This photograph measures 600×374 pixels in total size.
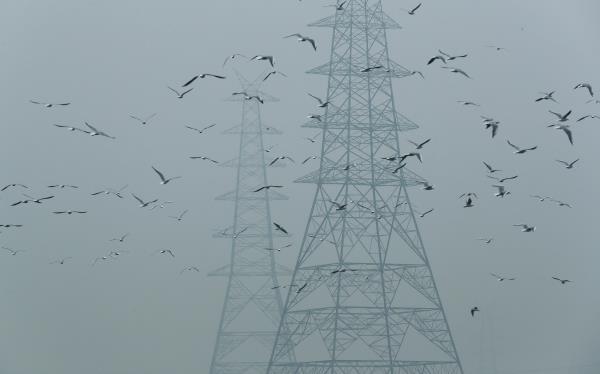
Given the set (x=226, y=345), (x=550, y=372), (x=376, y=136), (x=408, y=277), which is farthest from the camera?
(x=550, y=372)

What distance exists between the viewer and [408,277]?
26188 mm

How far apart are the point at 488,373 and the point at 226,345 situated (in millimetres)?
15964

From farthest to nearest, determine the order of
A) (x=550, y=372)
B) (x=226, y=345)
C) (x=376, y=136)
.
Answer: (x=550, y=372) < (x=226, y=345) < (x=376, y=136)

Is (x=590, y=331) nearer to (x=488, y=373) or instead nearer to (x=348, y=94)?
(x=488, y=373)

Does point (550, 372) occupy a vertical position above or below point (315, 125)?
below

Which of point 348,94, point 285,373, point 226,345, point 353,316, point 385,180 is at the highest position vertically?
point 348,94

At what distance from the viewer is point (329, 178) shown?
27.2 m

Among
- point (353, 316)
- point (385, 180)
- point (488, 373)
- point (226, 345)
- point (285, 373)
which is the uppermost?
point (385, 180)

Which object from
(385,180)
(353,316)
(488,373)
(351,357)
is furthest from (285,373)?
(488,373)

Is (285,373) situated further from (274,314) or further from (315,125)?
(274,314)

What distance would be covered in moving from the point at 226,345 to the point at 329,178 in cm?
1658

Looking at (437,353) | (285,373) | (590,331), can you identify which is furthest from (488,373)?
(285,373)

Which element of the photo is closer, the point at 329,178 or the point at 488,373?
the point at 329,178

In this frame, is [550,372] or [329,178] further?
[550,372]
